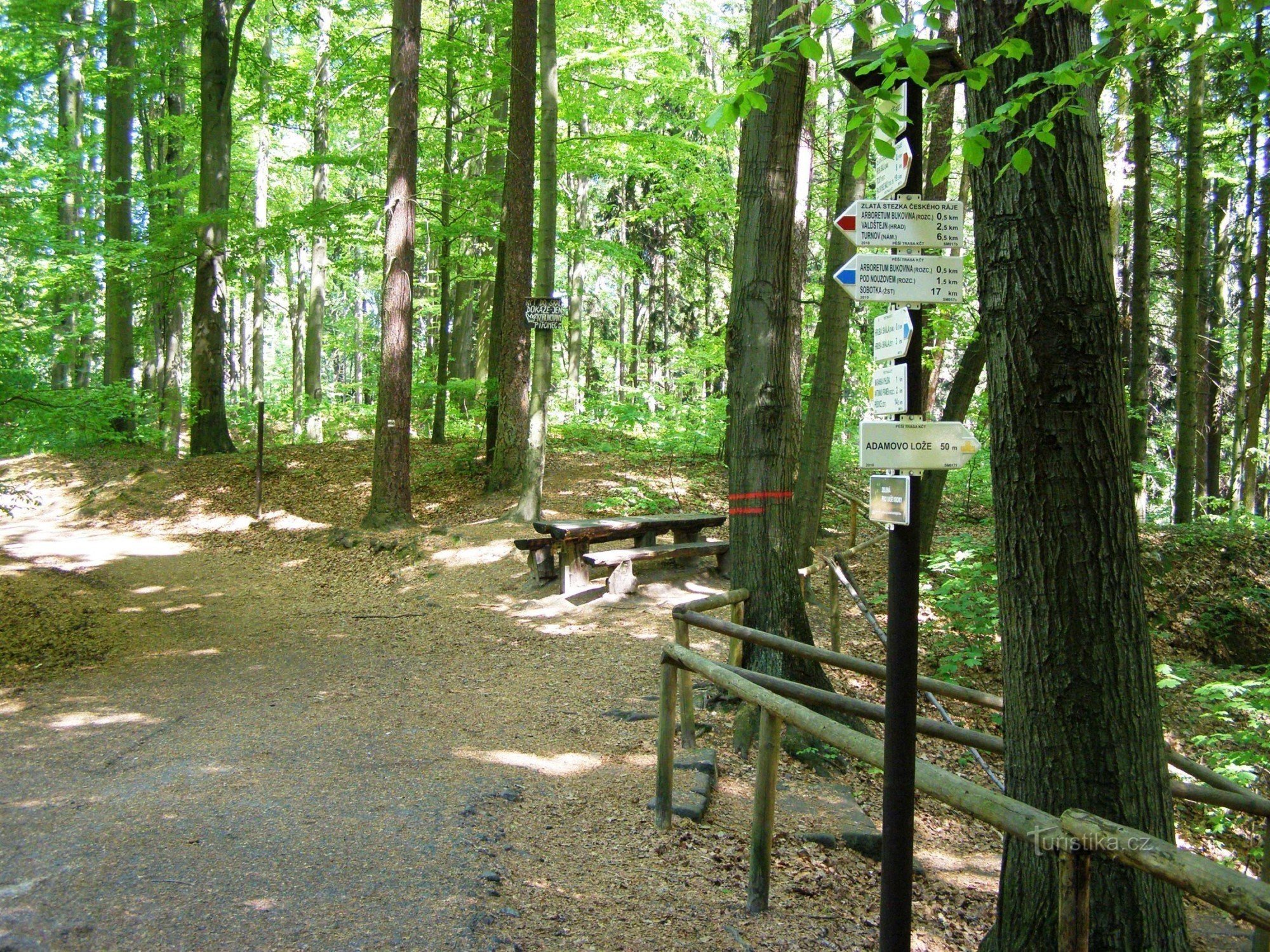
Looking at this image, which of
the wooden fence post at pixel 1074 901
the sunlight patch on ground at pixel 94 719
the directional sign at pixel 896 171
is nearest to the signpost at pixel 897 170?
the directional sign at pixel 896 171

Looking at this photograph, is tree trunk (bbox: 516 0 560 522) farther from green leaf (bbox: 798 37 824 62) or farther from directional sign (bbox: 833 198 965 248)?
directional sign (bbox: 833 198 965 248)

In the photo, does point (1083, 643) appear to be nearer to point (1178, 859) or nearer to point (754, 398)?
point (1178, 859)

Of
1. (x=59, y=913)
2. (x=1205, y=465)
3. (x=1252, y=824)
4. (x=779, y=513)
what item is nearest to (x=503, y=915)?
(x=59, y=913)

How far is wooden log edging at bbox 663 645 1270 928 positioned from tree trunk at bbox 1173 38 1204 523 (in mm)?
11553

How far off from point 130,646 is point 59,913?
5562 millimetres

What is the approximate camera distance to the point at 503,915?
11.6ft

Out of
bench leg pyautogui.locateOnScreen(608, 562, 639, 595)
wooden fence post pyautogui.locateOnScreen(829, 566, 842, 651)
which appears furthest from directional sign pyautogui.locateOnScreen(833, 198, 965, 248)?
bench leg pyautogui.locateOnScreen(608, 562, 639, 595)

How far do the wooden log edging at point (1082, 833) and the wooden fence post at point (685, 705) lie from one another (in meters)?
1.92

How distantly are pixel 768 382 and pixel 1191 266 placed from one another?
922 centimetres

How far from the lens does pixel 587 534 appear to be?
931 centimetres

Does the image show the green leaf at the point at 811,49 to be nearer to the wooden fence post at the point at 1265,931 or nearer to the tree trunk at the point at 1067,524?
the tree trunk at the point at 1067,524

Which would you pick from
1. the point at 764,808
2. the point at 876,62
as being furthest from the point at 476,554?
the point at 876,62

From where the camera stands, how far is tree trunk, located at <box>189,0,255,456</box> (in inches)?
618

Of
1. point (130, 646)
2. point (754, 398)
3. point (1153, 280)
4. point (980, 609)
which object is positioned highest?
point (1153, 280)
